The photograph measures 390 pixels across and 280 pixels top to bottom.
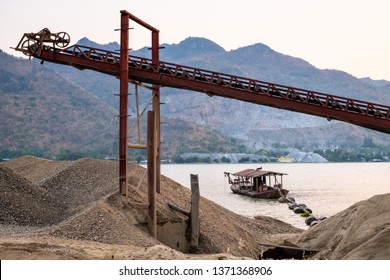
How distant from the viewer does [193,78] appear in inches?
1035

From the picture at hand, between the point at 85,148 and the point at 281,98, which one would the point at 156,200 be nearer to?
the point at 281,98

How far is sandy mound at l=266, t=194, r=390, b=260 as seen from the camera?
1734cm

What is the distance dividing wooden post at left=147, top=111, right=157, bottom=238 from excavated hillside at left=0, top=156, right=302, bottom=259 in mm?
417

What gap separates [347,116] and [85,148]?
148536 millimetres

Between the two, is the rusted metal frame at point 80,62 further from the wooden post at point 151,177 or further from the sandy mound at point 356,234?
the sandy mound at point 356,234

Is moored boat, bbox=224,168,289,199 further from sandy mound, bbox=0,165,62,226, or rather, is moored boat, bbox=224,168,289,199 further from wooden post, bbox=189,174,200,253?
wooden post, bbox=189,174,200,253

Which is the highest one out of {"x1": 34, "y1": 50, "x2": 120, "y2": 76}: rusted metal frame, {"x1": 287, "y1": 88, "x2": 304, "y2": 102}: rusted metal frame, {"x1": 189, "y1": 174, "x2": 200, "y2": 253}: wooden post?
{"x1": 34, "y1": 50, "x2": 120, "y2": 76}: rusted metal frame

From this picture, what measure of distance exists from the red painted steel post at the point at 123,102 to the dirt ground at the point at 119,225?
75 centimetres

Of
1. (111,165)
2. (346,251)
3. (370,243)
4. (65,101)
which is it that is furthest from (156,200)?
(65,101)

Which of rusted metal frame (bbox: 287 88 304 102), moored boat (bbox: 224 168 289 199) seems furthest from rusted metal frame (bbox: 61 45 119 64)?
moored boat (bbox: 224 168 289 199)

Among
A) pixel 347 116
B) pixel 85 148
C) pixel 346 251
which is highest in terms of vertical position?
pixel 347 116

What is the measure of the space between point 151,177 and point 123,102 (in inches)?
126

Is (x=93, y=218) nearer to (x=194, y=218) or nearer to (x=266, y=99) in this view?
(x=194, y=218)

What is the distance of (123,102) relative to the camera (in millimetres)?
24484
